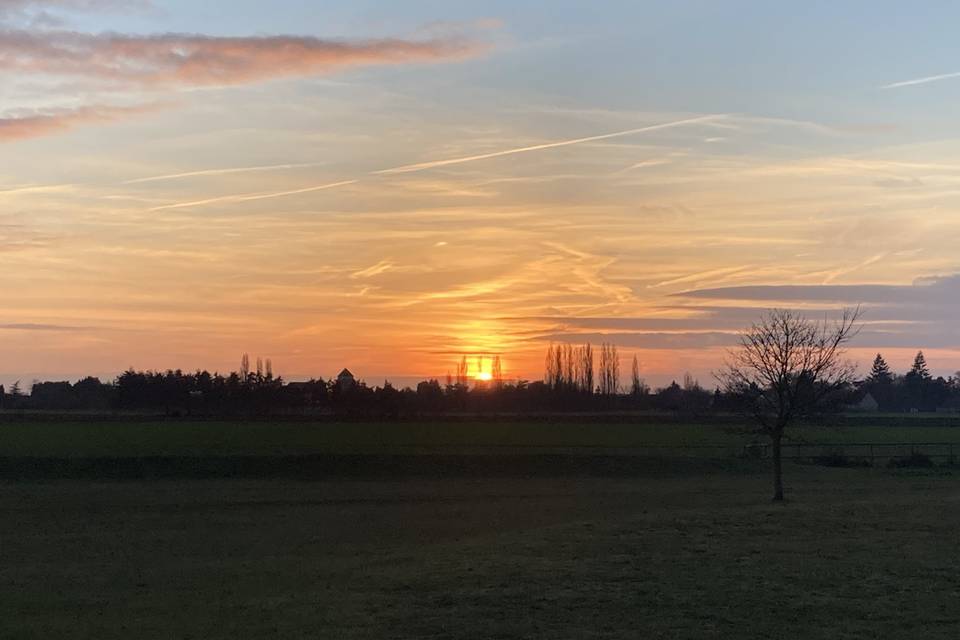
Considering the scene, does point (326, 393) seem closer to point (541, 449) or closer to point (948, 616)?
point (541, 449)

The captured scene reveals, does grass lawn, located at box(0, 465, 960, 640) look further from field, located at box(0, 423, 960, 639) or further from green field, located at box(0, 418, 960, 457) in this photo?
green field, located at box(0, 418, 960, 457)

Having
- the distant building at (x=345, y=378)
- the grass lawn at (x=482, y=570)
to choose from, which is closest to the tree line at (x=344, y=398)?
the distant building at (x=345, y=378)

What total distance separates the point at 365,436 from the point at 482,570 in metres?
56.8

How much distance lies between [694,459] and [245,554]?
34.8 meters

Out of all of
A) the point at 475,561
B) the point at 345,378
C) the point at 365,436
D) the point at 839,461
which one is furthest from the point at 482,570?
the point at 345,378

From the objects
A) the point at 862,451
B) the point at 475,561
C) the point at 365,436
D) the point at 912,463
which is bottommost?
the point at 475,561

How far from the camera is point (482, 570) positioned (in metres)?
17.9

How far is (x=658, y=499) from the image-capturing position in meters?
37.1

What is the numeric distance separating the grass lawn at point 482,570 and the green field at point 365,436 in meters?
24.4

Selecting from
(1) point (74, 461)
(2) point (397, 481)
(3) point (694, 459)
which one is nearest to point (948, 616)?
(2) point (397, 481)

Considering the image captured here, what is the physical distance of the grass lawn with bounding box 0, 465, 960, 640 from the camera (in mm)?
13820

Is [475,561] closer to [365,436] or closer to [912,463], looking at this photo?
[912,463]

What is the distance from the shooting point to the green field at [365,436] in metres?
60.1

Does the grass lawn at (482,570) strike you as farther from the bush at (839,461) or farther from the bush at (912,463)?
the bush at (839,461)
